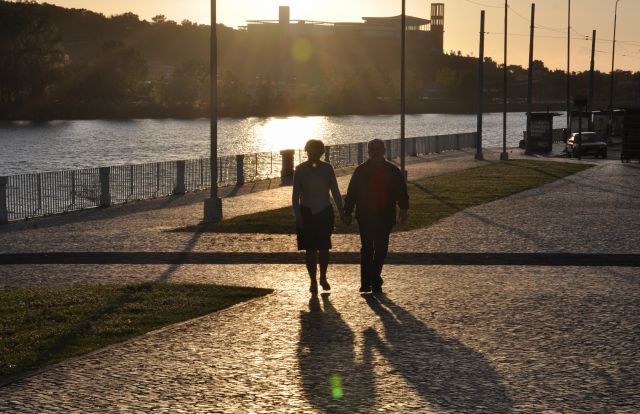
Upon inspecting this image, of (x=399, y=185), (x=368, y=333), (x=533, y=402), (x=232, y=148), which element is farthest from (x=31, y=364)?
(x=232, y=148)

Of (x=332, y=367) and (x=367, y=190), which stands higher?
(x=367, y=190)

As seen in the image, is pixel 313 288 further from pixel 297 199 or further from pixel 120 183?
pixel 120 183

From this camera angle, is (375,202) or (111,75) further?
(111,75)

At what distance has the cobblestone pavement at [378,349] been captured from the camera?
8539 millimetres

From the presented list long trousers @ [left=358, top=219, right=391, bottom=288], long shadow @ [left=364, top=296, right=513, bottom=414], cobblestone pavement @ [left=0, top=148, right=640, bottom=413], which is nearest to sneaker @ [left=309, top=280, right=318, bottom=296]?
cobblestone pavement @ [left=0, top=148, right=640, bottom=413]

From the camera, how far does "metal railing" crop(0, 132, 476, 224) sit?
31655mm

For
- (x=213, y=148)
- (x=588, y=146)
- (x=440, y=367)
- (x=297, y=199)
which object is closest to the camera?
(x=440, y=367)

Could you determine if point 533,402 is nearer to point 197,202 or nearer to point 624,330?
point 624,330

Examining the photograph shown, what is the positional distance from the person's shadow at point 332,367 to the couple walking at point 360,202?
1.43m

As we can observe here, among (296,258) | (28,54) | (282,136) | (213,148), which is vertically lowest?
(282,136)

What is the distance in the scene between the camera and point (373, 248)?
13672 mm

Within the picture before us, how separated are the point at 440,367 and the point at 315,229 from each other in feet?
13.5

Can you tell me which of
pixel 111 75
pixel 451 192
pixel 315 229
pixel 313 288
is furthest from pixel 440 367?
pixel 111 75

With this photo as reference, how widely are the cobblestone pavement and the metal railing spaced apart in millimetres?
14251
